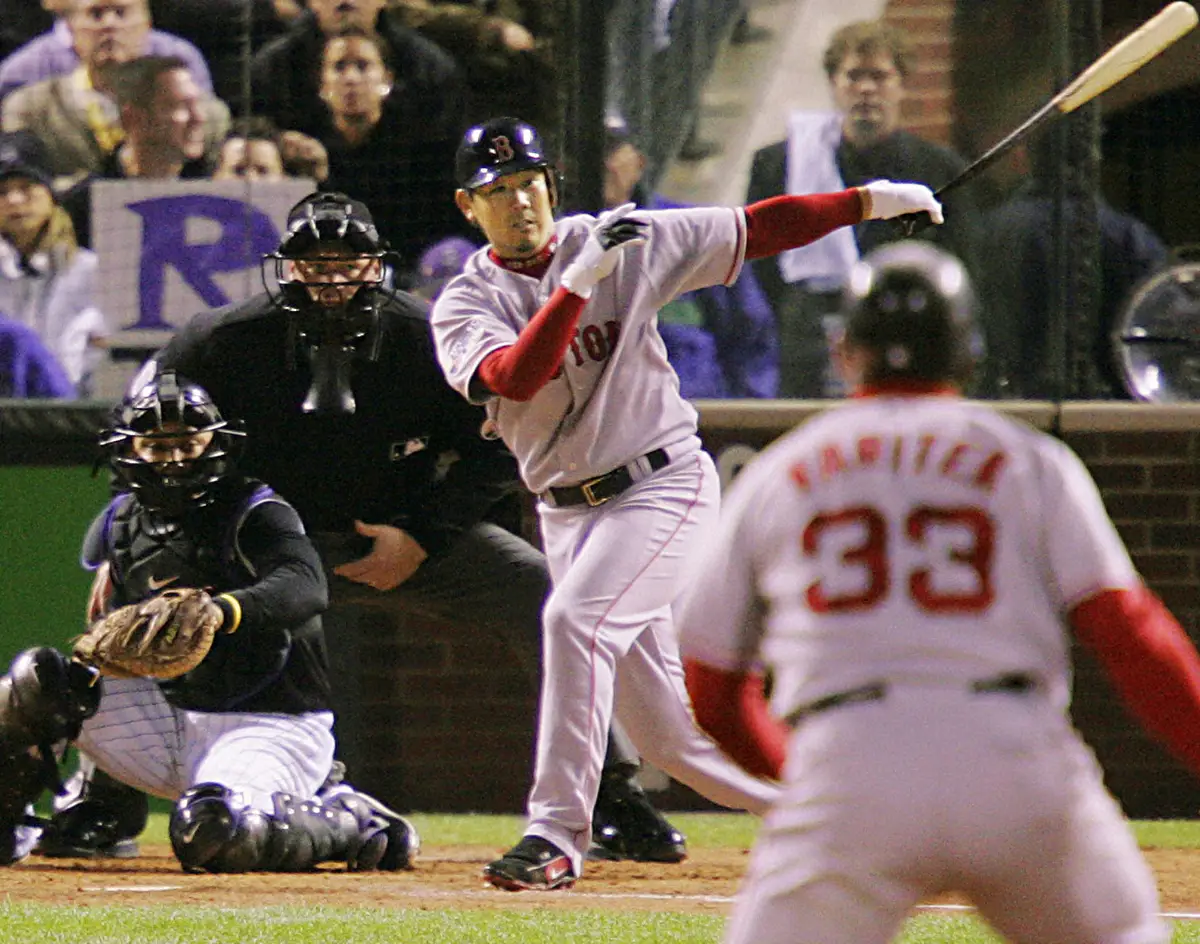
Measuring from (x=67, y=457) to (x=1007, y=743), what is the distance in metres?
6.07

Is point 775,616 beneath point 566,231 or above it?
beneath

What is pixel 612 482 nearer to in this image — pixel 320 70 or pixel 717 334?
pixel 717 334

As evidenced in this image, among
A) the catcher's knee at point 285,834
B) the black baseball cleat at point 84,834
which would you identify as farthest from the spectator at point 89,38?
the catcher's knee at point 285,834

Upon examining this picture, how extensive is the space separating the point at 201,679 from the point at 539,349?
60.7 inches

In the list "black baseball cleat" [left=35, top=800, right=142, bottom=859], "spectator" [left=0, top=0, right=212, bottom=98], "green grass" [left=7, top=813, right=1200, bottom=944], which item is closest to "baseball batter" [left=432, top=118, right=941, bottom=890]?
"green grass" [left=7, top=813, right=1200, bottom=944]

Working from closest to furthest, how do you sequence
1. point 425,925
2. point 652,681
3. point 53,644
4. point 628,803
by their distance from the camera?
point 425,925
point 652,681
point 628,803
point 53,644

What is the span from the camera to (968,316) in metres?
2.73

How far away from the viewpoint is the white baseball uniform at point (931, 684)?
8.18ft

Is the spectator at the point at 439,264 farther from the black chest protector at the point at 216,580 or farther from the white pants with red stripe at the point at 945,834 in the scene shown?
the white pants with red stripe at the point at 945,834

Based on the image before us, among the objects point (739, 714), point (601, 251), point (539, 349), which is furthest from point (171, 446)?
point (739, 714)

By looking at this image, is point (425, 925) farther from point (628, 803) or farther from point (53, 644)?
point (53, 644)

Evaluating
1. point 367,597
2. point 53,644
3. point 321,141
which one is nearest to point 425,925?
point 367,597

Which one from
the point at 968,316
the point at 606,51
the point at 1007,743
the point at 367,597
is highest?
the point at 606,51

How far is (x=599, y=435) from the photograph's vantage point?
5.38 metres
